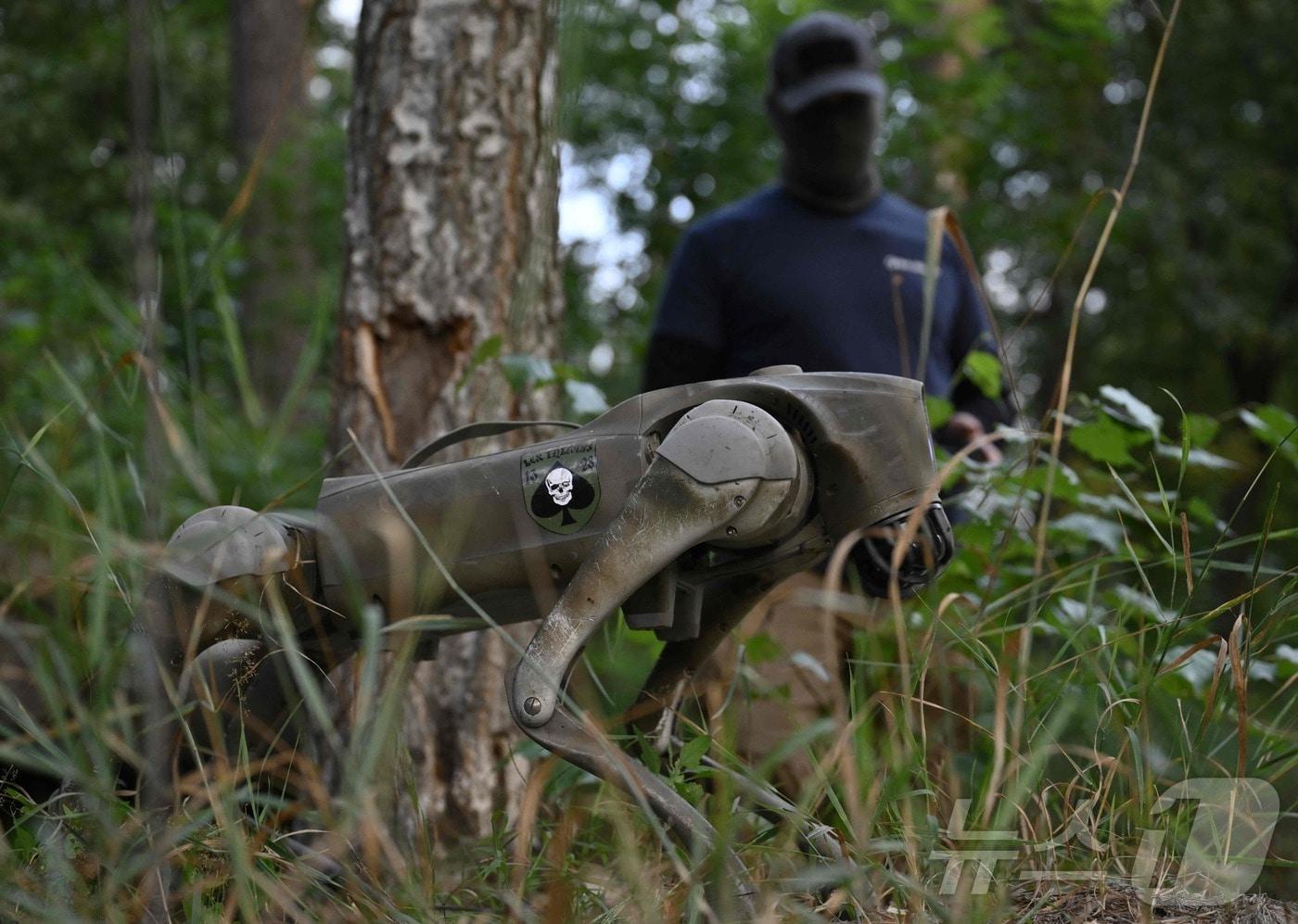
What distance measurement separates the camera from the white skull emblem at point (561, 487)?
1481 millimetres

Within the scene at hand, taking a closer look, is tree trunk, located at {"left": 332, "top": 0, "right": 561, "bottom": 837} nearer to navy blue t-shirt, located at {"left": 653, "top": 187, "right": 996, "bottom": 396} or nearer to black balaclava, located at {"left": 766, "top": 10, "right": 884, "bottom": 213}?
navy blue t-shirt, located at {"left": 653, "top": 187, "right": 996, "bottom": 396}

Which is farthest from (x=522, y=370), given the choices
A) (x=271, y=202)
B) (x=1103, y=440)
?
(x=271, y=202)

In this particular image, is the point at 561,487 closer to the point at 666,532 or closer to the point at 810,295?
the point at 666,532

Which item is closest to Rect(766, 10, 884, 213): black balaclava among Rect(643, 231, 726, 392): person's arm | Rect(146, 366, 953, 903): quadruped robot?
Rect(643, 231, 726, 392): person's arm

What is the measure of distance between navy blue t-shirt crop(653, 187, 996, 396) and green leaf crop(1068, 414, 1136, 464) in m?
0.92

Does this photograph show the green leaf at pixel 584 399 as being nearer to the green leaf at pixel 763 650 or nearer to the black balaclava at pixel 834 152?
the green leaf at pixel 763 650

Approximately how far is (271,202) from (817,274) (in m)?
3.58

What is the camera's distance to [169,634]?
5.06 ft

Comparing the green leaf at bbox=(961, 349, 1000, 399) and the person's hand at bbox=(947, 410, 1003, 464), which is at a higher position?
the green leaf at bbox=(961, 349, 1000, 399)

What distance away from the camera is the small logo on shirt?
3.36 m

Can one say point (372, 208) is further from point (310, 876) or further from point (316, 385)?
point (316, 385)

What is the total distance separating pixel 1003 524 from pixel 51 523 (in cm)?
170

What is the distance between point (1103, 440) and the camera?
7.45 feet

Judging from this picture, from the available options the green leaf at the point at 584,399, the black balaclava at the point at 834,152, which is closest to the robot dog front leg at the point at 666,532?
the green leaf at the point at 584,399
